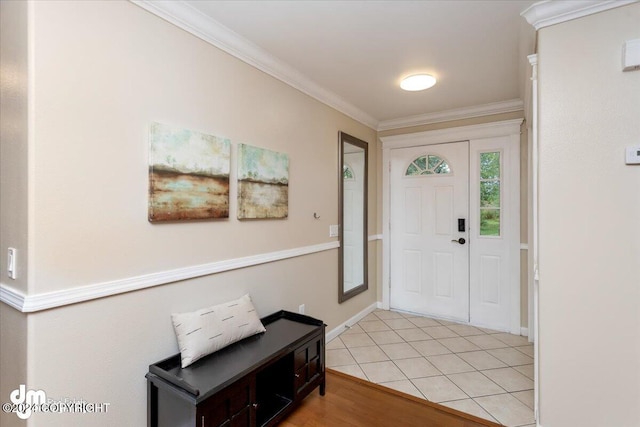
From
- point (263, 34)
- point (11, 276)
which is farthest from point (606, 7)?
point (11, 276)

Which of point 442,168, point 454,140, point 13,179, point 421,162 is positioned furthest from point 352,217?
point 13,179

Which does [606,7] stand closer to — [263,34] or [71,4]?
[263,34]

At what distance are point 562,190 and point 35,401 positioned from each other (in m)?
2.73

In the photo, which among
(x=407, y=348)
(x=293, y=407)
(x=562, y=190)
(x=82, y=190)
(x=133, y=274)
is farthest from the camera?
(x=407, y=348)

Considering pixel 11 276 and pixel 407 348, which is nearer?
pixel 11 276

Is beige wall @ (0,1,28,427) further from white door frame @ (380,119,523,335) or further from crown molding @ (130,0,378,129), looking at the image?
white door frame @ (380,119,523,335)

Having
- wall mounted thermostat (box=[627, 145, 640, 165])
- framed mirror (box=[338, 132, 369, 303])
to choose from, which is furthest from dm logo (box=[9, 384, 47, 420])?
wall mounted thermostat (box=[627, 145, 640, 165])

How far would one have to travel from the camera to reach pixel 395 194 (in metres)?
4.06

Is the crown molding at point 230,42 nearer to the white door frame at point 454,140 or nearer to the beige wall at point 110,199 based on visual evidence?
the beige wall at point 110,199

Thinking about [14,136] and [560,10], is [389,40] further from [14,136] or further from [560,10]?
[14,136]

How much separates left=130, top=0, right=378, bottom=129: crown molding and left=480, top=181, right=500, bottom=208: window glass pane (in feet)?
6.52

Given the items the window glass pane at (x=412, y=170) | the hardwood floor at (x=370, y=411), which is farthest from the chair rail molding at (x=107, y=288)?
the window glass pane at (x=412, y=170)

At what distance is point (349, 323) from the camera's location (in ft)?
11.5

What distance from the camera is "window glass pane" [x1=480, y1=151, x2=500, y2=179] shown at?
347 cm
